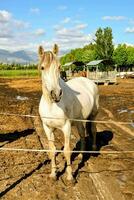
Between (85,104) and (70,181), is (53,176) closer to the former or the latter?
(70,181)

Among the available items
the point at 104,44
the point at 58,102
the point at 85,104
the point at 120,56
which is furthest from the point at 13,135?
the point at 120,56

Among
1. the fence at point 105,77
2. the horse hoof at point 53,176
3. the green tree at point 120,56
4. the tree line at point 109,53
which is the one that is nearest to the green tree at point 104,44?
the tree line at point 109,53

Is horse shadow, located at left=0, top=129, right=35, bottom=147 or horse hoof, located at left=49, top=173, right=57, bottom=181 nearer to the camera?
horse hoof, located at left=49, top=173, right=57, bottom=181

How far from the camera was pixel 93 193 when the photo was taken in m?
6.44

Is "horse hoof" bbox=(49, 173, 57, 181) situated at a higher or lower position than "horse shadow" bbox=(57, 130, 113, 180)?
higher

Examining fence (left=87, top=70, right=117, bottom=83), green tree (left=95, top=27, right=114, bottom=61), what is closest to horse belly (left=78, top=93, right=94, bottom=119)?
fence (left=87, top=70, right=117, bottom=83)

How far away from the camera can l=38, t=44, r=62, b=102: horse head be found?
5.94 metres

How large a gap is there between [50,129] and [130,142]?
4.25 metres

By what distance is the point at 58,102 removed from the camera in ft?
22.1

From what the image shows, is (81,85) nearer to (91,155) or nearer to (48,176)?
(91,155)

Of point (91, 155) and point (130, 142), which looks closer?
point (91, 155)

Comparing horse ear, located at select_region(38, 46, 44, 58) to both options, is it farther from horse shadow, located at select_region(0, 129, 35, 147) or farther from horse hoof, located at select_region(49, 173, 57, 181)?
horse shadow, located at select_region(0, 129, 35, 147)

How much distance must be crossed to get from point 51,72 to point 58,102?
3.10 ft

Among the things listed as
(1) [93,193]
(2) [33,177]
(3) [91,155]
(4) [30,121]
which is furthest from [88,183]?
(4) [30,121]
